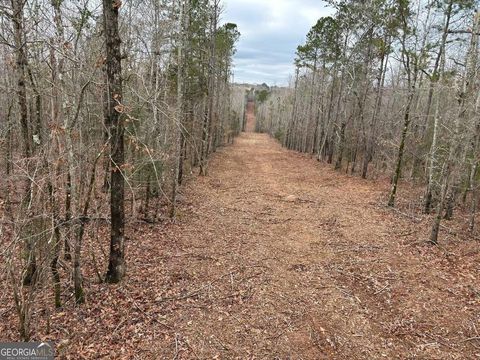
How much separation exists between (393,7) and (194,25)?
9.49m

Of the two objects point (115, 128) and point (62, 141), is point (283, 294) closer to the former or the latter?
point (115, 128)

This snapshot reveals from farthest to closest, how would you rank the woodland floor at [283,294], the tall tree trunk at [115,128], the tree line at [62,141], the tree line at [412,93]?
1. the tree line at [412,93]
2. the tall tree trunk at [115,128]
3. the woodland floor at [283,294]
4. the tree line at [62,141]

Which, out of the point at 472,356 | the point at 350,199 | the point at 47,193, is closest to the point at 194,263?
the point at 47,193

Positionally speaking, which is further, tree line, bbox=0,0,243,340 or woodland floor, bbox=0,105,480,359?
woodland floor, bbox=0,105,480,359

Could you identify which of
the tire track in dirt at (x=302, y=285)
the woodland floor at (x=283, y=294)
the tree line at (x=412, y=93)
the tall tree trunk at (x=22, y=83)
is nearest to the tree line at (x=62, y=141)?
the tall tree trunk at (x=22, y=83)

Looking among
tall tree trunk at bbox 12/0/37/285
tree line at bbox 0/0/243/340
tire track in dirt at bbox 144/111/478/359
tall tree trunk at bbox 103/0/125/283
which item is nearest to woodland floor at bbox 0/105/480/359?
tire track in dirt at bbox 144/111/478/359

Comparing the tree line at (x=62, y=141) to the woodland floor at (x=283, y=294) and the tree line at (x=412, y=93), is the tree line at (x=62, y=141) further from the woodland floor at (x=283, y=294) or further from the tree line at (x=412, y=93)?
the tree line at (x=412, y=93)

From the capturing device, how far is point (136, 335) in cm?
472

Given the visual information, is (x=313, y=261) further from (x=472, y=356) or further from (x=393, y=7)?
(x=393, y=7)

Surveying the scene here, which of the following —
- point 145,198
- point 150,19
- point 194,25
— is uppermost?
point 194,25

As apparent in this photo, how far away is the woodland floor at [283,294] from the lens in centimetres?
467

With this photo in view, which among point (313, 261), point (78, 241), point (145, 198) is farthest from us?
point (145, 198)

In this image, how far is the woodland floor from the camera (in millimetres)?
4668

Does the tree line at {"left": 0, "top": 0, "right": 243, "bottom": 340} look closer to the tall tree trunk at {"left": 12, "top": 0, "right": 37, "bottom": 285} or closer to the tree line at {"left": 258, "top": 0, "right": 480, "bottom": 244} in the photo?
the tall tree trunk at {"left": 12, "top": 0, "right": 37, "bottom": 285}
